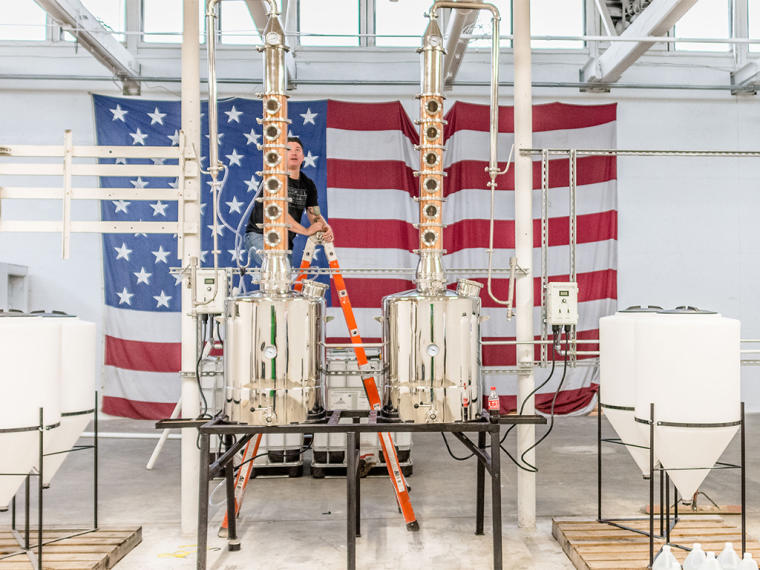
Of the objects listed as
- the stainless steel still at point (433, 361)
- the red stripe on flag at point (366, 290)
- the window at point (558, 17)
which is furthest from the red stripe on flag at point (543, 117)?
the stainless steel still at point (433, 361)

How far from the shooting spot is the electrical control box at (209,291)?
11.2 feet

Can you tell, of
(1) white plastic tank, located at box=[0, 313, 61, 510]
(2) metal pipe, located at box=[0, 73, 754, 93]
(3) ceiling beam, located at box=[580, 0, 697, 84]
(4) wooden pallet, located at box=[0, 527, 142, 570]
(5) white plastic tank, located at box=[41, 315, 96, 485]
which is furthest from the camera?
(2) metal pipe, located at box=[0, 73, 754, 93]

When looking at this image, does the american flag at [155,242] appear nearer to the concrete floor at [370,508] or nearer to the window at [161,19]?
the concrete floor at [370,508]

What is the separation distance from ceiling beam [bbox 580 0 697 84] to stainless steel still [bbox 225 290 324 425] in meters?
4.49

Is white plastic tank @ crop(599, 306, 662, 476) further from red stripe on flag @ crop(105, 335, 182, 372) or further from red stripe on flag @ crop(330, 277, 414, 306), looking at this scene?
red stripe on flag @ crop(105, 335, 182, 372)

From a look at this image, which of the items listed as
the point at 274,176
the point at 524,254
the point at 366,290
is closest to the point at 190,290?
the point at 274,176

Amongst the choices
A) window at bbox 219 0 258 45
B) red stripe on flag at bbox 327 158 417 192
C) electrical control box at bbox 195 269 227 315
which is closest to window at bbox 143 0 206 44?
window at bbox 219 0 258 45

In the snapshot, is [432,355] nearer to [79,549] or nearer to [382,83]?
[79,549]

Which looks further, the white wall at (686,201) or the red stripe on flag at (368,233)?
the white wall at (686,201)

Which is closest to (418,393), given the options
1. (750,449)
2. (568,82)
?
(750,449)

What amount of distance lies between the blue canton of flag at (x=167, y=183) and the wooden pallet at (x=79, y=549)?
11.0ft

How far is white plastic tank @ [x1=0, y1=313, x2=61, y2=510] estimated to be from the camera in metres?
2.86

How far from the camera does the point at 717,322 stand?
296cm

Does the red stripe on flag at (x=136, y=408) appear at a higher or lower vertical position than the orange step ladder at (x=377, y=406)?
lower
